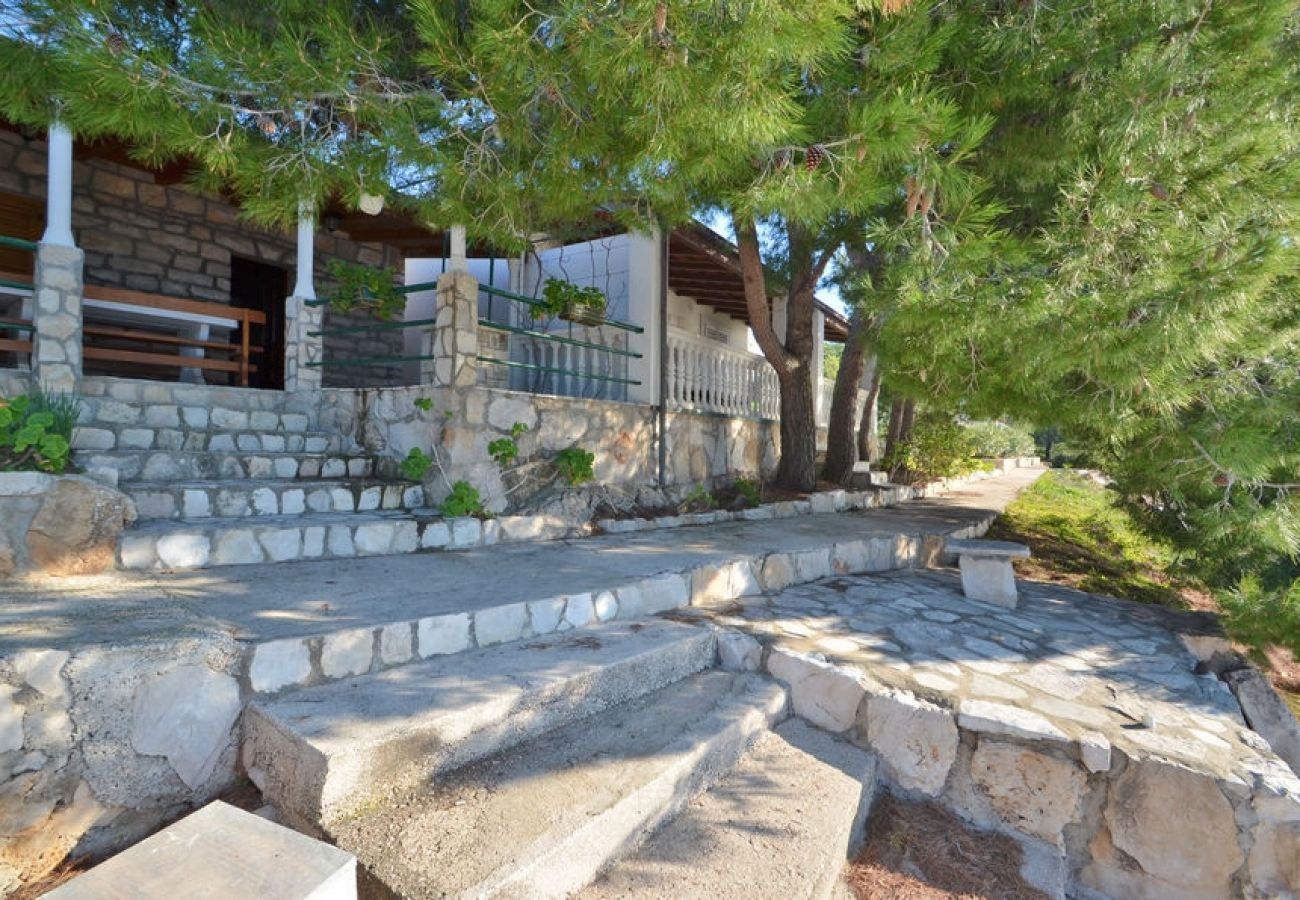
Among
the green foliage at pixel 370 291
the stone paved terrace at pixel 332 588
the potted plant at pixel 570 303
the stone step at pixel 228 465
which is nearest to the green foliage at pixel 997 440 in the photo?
the potted plant at pixel 570 303

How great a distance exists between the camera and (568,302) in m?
5.59

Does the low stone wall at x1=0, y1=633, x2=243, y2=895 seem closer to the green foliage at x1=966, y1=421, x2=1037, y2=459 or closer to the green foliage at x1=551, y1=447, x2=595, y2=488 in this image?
the green foliage at x1=551, y1=447, x2=595, y2=488

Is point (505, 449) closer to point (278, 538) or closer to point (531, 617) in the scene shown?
point (278, 538)

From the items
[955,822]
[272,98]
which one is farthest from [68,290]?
[955,822]

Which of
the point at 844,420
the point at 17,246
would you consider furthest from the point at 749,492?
the point at 17,246

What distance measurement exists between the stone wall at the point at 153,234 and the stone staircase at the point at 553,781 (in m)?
5.44

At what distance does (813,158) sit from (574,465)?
282 centimetres

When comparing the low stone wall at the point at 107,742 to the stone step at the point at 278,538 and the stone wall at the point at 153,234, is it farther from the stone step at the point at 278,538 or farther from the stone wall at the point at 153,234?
the stone wall at the point at 153,234

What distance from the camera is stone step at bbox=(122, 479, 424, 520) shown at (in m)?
3.34

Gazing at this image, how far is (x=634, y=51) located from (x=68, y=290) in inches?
180

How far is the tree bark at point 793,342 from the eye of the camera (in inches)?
239

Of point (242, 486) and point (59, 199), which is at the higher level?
point (59, 199)

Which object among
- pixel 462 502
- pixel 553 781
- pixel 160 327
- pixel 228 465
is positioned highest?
pixel 160 327

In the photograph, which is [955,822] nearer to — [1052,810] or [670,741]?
[1052,810]
